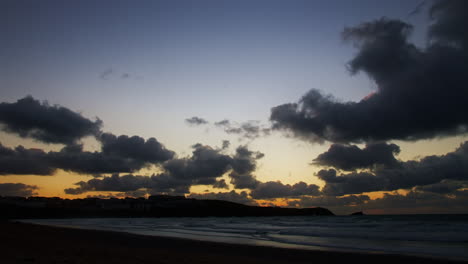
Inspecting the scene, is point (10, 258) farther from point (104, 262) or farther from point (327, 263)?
point (327, 263)

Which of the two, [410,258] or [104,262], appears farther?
[410,258]

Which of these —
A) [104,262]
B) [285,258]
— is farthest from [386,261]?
[104,262]

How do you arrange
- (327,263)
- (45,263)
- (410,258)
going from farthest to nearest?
1. (410,258)
2. (327,263)
3. (45,263)

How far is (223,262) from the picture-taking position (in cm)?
1652

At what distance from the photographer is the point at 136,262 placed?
14.5 m

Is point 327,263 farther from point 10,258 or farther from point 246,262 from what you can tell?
point 10,258

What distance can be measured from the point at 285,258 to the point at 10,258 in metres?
13.6

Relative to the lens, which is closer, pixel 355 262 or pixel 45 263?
pixel 45 263

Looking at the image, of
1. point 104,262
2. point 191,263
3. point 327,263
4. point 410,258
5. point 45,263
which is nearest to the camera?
point 45,263

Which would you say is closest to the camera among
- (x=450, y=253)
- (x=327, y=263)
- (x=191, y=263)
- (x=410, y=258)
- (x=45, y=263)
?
(x=45, y=263)

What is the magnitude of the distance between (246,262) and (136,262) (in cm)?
568

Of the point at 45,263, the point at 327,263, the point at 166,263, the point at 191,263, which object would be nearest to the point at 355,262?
the point at 327,263

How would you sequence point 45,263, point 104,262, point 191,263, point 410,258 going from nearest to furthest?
1. point 45,263
2. point 104,262
3. point 191,263
4. point 410,258

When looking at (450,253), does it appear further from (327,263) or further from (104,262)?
(104,262)
